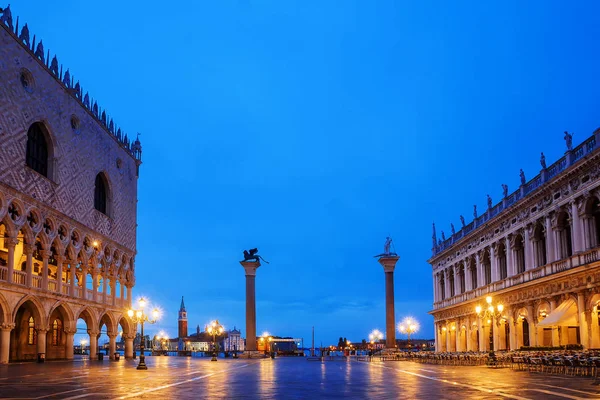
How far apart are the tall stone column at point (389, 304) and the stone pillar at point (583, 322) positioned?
28.1 meters

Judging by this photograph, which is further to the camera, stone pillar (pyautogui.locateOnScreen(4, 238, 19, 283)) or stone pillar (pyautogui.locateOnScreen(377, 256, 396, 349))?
stone pillar (pyautogui.locateOnScreen(377, 256, 396, 349))

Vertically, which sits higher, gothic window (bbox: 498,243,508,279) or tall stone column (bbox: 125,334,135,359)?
gothic window (bbox: 498,243,508,279)

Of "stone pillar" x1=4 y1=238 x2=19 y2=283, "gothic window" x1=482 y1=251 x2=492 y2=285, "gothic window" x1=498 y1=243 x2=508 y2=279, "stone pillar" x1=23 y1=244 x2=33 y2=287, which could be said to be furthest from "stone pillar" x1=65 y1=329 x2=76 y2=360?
"gothic window" x1=482 y1=251 x2=492 y2=285

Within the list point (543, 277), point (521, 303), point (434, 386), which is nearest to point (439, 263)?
point (521, 303)

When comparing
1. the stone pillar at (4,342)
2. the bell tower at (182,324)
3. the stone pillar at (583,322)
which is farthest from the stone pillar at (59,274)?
the bell tower at (182,324)

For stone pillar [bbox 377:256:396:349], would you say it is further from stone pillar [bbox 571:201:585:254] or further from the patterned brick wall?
stone pillar [bbox 571:201:585:254]

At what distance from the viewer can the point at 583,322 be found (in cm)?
3694

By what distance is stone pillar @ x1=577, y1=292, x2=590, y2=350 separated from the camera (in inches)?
1454

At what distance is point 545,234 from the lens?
145 ft

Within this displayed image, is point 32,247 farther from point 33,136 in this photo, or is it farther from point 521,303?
point 521,303

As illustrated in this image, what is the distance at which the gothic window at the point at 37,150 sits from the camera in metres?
43.5

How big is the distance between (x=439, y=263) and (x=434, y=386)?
189 ft

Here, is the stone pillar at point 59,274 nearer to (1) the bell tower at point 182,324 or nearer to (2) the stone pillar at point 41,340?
(2) the stone pillar at point 41,340

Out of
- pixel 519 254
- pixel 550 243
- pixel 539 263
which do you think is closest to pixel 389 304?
pixel 519 254
